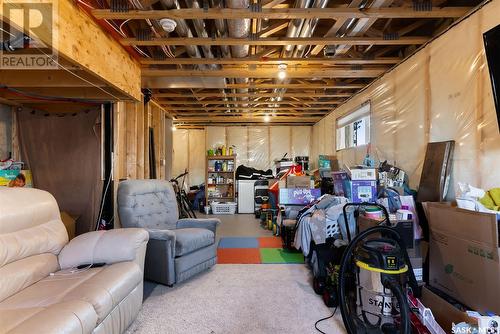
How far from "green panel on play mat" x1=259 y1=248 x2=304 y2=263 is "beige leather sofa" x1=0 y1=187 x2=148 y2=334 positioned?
181 cm

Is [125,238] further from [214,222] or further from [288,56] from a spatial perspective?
[288,56]

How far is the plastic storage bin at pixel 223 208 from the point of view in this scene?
6.96 metres

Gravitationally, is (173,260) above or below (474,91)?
below

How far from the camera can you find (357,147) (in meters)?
4.62

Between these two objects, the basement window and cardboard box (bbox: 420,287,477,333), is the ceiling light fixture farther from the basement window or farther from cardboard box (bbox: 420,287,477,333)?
cardboard box (bbox: 420,287,477,333)

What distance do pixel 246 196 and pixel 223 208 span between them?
691mm

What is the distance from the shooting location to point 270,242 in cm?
421

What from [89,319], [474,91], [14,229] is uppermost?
[474,91]

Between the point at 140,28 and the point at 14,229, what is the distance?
2.20 metres

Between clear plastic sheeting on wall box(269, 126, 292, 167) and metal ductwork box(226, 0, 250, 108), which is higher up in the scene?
metal ductwork box(226, 0, 250, 108)

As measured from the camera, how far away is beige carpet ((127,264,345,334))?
197cm

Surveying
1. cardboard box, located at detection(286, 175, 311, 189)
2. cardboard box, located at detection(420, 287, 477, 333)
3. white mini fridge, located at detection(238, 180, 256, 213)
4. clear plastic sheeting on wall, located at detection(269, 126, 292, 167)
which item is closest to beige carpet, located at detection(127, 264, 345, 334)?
cardboard box, located at detection(420, 287, 477, 333)

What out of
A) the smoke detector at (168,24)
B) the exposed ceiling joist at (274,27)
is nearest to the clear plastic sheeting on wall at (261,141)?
the exposed ceiling joist at (274,27)

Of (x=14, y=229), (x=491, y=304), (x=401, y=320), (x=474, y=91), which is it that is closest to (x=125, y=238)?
(x=14, y=229)
